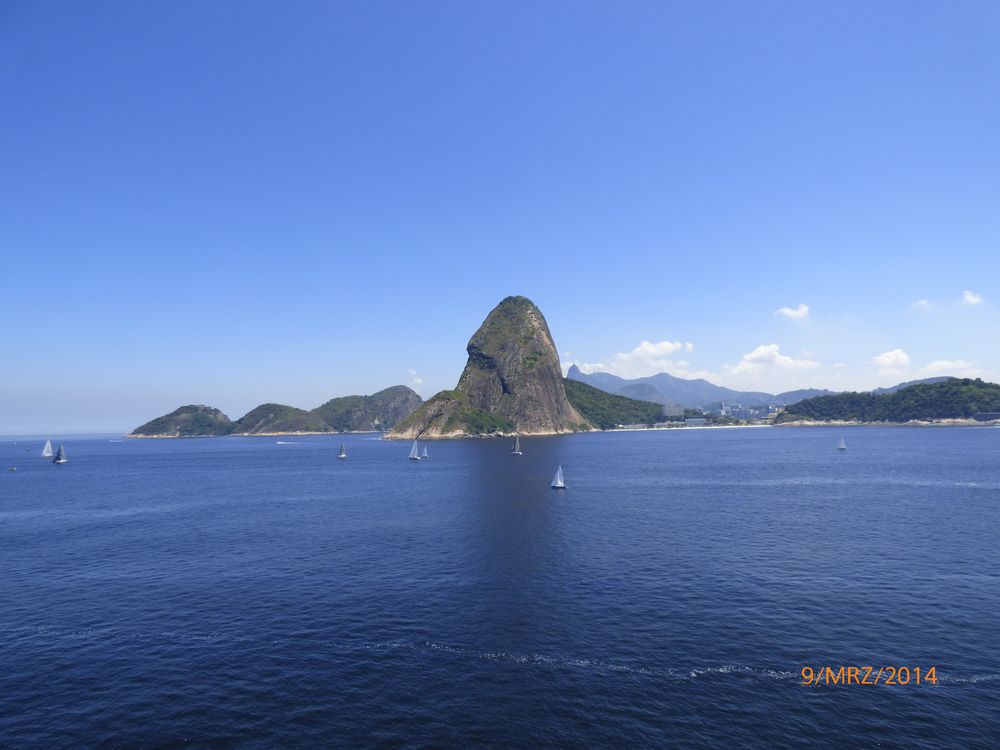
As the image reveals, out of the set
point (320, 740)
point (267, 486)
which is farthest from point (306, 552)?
point (267, 486)

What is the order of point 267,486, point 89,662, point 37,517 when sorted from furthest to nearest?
point 267,486, point 37,517, point 89,662

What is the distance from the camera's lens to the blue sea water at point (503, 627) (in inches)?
1150

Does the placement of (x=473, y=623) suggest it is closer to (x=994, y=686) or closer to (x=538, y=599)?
(x=538, y=599)

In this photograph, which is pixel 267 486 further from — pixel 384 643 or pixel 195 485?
pixel 384 643

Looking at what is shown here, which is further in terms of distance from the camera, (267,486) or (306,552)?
(267,486)

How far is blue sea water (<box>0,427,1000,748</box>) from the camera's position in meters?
29.2

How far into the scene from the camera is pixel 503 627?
41562 millimetres

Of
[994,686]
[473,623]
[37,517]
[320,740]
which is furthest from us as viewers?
[37,517]

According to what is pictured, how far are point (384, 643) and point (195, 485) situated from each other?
410ft

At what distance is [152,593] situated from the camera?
5053 cm

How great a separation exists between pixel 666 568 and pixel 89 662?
50.5 metres

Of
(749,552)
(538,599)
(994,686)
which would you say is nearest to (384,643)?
(538,599)

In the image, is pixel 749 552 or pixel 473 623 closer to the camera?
pixel 473 623

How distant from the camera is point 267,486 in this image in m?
136
